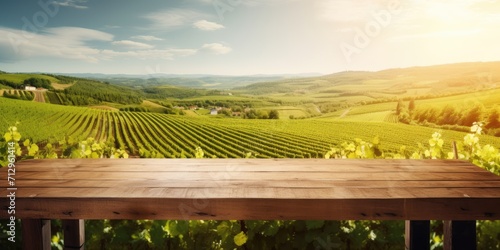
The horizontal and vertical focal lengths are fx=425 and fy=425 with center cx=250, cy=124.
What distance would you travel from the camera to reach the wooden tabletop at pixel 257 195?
1285mm

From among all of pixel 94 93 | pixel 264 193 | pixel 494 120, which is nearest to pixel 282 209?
pixel 264 193

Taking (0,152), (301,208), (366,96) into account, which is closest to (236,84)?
(366,96)

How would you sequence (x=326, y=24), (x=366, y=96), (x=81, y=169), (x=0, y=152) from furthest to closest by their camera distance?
(x=366, y=96) < (x=326, y=24) < (x=0, y=152) < (x=81, y=169)

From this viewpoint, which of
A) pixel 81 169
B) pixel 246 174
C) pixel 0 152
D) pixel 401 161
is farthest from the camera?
pixel 0 152

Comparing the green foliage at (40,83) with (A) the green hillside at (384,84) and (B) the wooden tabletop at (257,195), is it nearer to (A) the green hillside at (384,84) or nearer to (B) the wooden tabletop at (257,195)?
(A) the green hillside at (384,84)

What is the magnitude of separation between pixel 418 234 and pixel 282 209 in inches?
28.4

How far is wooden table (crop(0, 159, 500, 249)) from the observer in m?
1.29

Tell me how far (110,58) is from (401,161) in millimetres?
15537

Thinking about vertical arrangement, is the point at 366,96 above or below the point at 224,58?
below

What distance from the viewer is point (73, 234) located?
176 cm

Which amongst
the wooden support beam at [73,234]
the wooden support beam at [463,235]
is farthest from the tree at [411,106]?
the wooden support beam at [73,234]

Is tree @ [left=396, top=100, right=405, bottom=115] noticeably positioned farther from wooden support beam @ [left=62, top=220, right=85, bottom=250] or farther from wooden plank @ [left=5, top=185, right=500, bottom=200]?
wooden support beam @ [left=62, top=220, right=85, bottom=250]

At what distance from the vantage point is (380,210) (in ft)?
4.23

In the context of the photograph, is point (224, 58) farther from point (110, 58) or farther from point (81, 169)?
point (81, 169)
